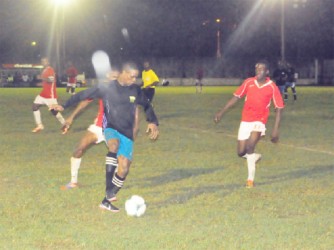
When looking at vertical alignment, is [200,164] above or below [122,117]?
below

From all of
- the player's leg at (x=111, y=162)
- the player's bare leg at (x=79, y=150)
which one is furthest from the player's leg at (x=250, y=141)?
the player's leg at (x=111, y=162)

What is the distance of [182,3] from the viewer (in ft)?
361

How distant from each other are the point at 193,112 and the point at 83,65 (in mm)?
55495

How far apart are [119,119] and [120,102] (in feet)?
0.72

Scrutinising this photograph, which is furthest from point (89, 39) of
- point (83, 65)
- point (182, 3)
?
point (83, 65)

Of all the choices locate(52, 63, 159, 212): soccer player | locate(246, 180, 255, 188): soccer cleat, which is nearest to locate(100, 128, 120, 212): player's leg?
locate(52, 63, 159, 212): soccer player

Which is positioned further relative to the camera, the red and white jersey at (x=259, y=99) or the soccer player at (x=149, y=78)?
the soccer player at (x=149, y=78)

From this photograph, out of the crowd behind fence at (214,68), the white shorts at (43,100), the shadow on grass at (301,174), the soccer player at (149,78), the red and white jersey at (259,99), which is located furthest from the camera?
the crowd behind fence at (214,68)

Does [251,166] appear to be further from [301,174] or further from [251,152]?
[301,174]

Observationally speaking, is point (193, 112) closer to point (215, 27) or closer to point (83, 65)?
point (83, 65)

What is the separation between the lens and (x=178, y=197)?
10000 mm

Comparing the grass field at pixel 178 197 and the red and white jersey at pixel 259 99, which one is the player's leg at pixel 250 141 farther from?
the grass field at pixel 178 197

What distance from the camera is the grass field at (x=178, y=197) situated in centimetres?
739

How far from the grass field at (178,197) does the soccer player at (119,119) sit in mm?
501
